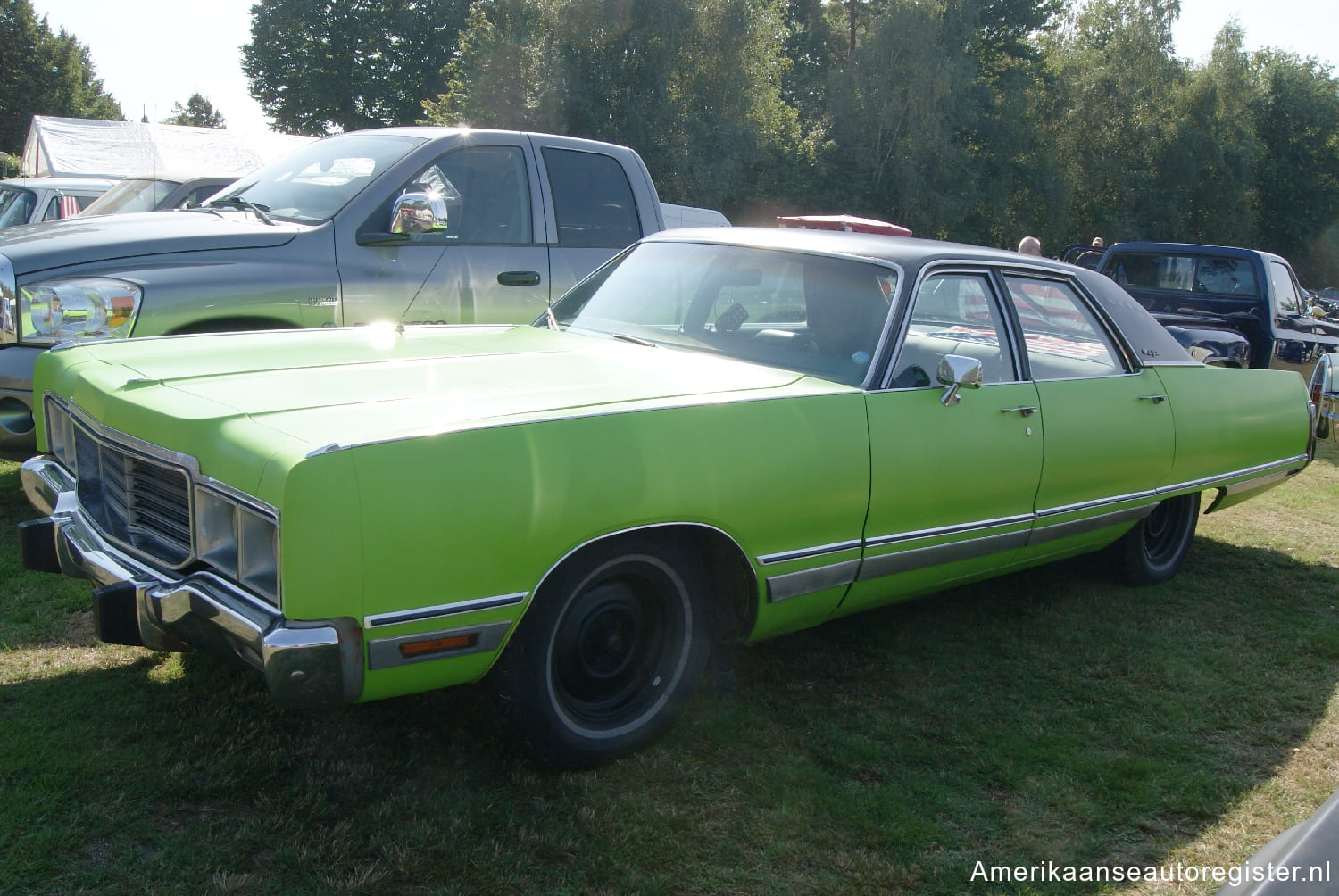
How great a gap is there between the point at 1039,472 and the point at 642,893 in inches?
90.4

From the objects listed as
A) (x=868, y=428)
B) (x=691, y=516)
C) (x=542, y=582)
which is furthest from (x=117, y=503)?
(x=868, y=428)

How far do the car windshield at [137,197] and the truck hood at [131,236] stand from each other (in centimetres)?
416

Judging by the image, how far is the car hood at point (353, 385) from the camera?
2.52 m

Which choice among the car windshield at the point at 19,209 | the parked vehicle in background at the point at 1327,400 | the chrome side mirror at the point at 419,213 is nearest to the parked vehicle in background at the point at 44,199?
the car windshield at the point at 19,209

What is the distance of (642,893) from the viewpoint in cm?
246

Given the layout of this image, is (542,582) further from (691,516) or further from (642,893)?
(642,893)

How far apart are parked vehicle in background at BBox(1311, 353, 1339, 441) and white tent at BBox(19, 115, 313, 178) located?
16.5 metres

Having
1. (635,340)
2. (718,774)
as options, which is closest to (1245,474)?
(635,340)

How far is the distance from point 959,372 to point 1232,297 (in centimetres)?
796

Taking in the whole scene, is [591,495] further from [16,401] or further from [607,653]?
[16,401]

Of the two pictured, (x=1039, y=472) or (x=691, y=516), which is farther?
(x=1039, y=472)

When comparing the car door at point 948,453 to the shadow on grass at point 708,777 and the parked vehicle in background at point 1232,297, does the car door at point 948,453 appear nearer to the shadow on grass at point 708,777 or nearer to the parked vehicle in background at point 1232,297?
the shadow on grass at point 708,777

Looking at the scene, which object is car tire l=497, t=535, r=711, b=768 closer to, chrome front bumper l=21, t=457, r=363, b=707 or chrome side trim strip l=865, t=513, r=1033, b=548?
chrome front bumper l=21, t=457, r=363, b=707

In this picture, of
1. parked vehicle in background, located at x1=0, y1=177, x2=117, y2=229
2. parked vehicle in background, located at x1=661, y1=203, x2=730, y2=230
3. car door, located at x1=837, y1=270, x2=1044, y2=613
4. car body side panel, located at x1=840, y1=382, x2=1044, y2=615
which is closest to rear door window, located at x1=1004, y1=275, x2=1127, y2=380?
car door, located at x1=837, y1=270, x2=1044, y2=613
